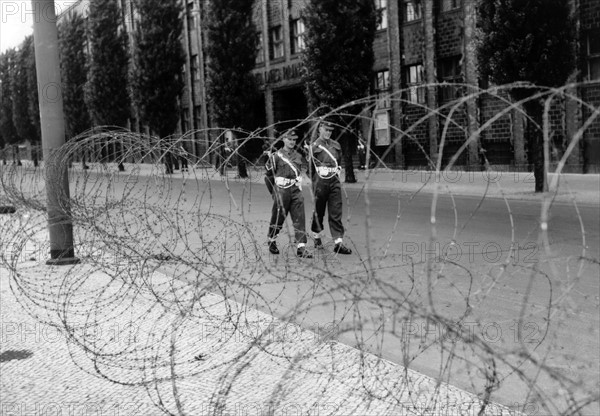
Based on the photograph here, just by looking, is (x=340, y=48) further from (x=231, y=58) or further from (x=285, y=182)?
(x=285, y=182)

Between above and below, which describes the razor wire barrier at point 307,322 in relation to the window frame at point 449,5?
below

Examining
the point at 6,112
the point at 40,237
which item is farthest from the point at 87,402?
the point at 6,112

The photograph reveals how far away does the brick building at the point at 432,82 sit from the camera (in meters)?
22.3

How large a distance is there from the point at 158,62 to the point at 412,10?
1606cm

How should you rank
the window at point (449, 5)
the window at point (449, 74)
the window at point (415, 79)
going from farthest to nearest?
the window at point (415, 79)
the window at point (449, 5)
the window at point (449, 74)

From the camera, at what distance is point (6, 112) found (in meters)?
73.4

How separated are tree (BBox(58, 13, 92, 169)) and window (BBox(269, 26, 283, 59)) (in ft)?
71.5

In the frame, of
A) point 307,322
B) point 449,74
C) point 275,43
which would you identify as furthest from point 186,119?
point 307,322

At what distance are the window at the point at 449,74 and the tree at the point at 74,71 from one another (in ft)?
112

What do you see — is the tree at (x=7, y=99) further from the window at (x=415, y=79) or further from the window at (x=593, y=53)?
the window at (x=593, y=53)

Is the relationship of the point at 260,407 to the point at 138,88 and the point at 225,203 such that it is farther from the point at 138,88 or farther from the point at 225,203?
the point at 138,88

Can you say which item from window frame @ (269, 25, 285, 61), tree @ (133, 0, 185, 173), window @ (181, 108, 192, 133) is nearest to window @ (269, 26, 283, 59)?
window frame @ (269, 25, 285, 61)

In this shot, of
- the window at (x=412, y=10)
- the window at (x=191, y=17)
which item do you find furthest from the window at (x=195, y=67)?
the window at (x=412, y=10)

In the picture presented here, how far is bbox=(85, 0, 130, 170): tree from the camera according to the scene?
46.1 meters
